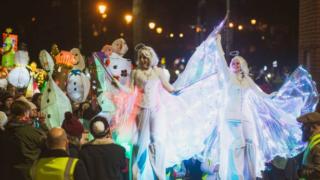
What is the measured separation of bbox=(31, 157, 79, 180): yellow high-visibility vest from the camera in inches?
220

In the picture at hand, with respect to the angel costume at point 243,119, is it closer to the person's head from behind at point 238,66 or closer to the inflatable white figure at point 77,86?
the person's head from behind at point 238,66

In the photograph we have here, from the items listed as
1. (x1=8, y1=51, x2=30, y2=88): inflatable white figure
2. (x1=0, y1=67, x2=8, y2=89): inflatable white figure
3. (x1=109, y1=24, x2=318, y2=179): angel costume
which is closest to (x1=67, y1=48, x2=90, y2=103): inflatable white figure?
(x1=109, y1=24, x2=318, y2=179): angel costume

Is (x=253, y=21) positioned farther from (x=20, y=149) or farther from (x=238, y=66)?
(x=20, y=149)

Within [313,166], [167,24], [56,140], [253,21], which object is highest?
[167,24]

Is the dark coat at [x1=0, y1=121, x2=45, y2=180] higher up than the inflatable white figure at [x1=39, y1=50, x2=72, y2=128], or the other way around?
the inflatable white figure at [x1=39, y1=50, x2=72, y2=128]

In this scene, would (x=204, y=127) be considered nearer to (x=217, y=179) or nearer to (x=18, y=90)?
(x=217, y=179)

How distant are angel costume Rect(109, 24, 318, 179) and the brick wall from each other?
6.85ft

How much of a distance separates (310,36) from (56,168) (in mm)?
8204

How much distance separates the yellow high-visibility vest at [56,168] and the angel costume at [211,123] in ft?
12.9

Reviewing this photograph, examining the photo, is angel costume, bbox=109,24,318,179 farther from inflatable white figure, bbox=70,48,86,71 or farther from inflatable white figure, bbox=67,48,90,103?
inflatable white figure, bbox=70,48,86,71

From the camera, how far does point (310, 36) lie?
40.3ft

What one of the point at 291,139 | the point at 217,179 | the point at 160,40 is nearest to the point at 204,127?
the point at 217,179

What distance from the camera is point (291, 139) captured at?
10.5 m

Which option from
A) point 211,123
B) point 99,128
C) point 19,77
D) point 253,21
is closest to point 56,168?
point 99,128
